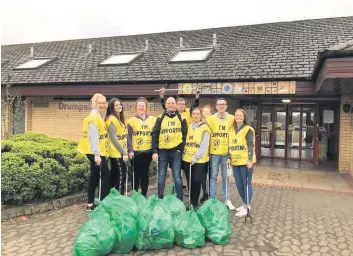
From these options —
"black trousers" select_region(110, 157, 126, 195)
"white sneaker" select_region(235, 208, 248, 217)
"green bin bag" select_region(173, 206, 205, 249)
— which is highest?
"black trousers" select_region(110, 157, 126, 195)

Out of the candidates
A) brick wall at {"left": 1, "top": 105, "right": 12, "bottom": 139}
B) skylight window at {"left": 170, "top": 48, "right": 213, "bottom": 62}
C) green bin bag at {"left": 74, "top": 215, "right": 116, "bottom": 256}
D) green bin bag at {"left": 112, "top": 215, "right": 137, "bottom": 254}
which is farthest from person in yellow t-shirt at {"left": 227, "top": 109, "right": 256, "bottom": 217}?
brick wall at {"left": 1, "top": 105, "right": 12, "bottom": 139}

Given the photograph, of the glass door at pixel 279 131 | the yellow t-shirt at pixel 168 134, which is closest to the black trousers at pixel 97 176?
the yellow t-shirt at pixel 168 134

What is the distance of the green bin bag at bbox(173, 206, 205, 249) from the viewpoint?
12.1ft

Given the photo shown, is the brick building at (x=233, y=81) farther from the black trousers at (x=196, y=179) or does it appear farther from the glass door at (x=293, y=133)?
the black trousers at (x=196, y=179)

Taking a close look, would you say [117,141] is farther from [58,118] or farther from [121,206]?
[58,118]

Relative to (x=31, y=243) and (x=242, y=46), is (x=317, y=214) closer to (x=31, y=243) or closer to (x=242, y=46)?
(x=31, y=243)

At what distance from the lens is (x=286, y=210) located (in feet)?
17.6

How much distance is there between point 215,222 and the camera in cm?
389

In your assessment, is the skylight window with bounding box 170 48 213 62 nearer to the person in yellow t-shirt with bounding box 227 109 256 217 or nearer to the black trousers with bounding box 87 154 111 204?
the person in yellow t-shirt with bounding box 227 109 256 217

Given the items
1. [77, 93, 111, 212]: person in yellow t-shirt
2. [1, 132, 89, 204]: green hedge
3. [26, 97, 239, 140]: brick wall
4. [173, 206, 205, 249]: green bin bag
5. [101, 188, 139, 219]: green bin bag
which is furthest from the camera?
[26, 97, 239, 140]: brick wall

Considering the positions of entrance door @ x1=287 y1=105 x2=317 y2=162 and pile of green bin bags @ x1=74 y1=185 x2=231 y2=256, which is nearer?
pile of green bin bags @ x1=74 y1=185 x2=231 y2=256

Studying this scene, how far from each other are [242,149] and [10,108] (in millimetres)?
11094

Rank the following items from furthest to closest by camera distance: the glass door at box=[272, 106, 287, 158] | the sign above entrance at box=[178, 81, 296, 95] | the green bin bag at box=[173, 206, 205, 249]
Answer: the glass door at box=[272, 106, 287, 158]
the sign above entrance at box=[178, 81, 296, 95]
the green bin bag at box=[173, 206, 205, 249]

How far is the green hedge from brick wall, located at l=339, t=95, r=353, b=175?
7167 millimetres
